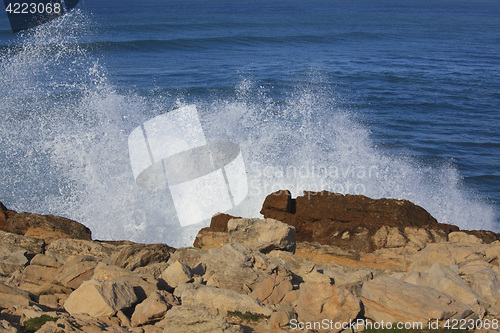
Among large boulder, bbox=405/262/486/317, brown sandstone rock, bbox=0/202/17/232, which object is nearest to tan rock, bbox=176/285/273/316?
large boulder, bbox=405/262/486/317

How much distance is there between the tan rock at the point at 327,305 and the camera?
616 centimetres

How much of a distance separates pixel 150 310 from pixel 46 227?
208 inches

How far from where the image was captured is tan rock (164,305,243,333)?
231 inches

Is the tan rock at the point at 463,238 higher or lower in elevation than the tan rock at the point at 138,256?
lower

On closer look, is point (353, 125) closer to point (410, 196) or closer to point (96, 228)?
point (410, 196)

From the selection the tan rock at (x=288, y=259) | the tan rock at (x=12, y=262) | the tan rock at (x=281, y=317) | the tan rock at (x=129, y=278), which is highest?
the tan rock at (x=129, y=278)

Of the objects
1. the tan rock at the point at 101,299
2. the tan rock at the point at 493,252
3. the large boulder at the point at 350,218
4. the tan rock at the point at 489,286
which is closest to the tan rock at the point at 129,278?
the tan rock at the point at 101,299

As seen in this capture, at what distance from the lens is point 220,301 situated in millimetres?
6715

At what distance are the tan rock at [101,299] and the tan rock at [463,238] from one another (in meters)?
6.20

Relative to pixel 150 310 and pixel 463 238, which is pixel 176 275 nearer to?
pixel 150 310

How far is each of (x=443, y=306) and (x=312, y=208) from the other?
14.9ft

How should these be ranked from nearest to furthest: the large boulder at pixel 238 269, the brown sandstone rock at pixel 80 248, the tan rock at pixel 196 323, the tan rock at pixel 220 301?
the tan rock at pixel 196 323 < the tan rock at pixel 220 301 < the large boulder at pixel 238 269 < the brown sandstone rock at pixel 80 248

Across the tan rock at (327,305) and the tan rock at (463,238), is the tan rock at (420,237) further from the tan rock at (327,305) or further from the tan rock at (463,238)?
the tan rock at (327,305)

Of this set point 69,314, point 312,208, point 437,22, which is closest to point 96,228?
point 312,208
